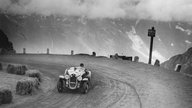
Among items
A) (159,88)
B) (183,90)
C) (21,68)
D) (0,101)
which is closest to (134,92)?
(159,88)

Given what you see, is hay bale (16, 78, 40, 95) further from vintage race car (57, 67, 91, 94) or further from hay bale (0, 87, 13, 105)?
hay bale (0, 87, 13, 105)

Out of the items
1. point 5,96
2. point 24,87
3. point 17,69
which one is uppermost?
point 17,69

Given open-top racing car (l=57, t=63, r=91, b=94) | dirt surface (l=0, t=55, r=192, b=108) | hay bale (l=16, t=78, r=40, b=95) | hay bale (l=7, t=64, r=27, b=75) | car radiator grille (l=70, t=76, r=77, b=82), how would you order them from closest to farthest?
dirt surface (l=0, t=55, r=192, b=108) → hay bale (l=16, t=78, r=40, b=95) → open-top racing car (l=57, t=63, r=91, b=94) → car radiator grille (l=70, t=76, r=77, b=82) → hay bale (l=7, t=64, r=27, b=75)

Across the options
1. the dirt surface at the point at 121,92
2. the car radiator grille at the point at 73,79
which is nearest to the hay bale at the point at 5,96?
the dirt surface at the point at 121,92

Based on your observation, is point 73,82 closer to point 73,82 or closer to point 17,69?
point 73,82

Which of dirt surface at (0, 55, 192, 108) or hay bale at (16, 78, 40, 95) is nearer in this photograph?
dirt surface at (0, 55, 192, 108)

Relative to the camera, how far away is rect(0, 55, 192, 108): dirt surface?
49.6 feet

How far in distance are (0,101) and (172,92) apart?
34.7ft

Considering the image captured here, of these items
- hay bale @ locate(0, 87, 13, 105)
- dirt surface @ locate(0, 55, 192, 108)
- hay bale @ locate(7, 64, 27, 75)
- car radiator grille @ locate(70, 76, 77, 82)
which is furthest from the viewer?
hay bale @ locate(7, 64, 27, 75)

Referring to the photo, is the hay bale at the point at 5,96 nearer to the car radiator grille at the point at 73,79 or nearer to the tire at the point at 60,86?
the tire at the point at 60,86

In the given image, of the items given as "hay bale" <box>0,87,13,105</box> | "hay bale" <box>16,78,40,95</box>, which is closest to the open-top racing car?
"hay bale" <box>16,78,40,95</box>

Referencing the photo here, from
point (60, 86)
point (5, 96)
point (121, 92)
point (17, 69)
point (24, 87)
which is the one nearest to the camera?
point (5, 96)

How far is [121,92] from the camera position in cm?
1788

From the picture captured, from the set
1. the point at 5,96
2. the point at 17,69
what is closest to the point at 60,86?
the point at 5,96
